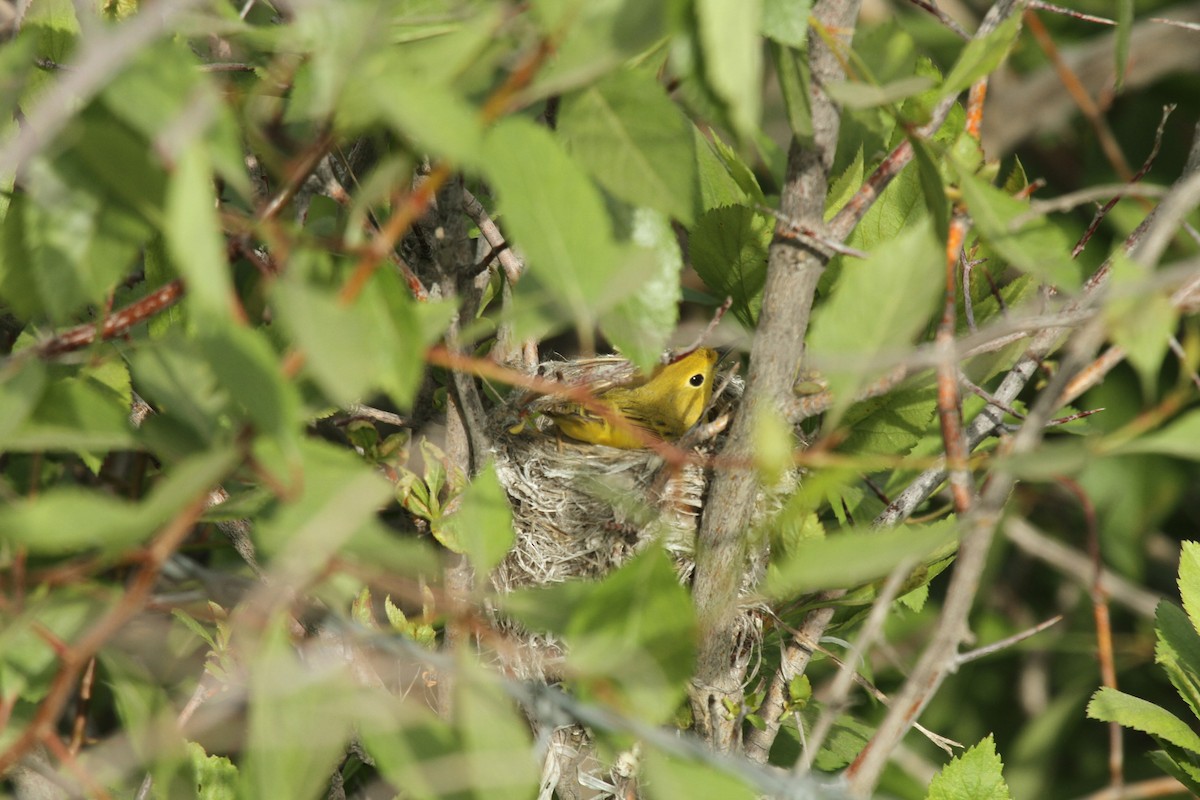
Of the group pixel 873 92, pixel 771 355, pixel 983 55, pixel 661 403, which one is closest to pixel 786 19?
pixel 873 92

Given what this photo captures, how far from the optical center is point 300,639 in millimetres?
1777

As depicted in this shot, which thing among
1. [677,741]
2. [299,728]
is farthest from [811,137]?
[299,728]

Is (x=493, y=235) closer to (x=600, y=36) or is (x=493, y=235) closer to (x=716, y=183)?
(x=716, y=183)

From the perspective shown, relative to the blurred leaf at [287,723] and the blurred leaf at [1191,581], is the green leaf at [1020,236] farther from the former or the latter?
the blurred leaf at [1191,581]

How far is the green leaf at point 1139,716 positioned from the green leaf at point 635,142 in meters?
0.97

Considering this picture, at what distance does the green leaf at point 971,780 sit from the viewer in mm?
1513

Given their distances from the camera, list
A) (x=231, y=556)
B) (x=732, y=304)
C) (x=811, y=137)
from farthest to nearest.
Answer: (x=231, y=556), (x=732, y=304), (x=811, y=137)

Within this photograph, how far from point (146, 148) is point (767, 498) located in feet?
4.69

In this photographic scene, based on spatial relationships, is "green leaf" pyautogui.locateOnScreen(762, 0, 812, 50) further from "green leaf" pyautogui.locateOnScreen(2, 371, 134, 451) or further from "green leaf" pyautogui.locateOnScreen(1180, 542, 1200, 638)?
"green leaf" pyautogui.locateOnScreen(1180, 542, 1200, 638)

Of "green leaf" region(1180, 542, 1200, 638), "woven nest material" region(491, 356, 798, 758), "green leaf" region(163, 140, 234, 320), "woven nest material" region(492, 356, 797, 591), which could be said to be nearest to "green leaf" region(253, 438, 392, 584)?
"green leaf" region(163, 140, 234, 320)

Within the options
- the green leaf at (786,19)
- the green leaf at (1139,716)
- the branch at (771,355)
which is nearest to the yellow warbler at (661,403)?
the branch at (771,355)

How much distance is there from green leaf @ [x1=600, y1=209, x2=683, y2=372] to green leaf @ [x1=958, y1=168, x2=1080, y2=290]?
284mm

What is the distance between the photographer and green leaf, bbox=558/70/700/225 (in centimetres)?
94

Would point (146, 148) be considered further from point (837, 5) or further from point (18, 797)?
point (18, 797)
